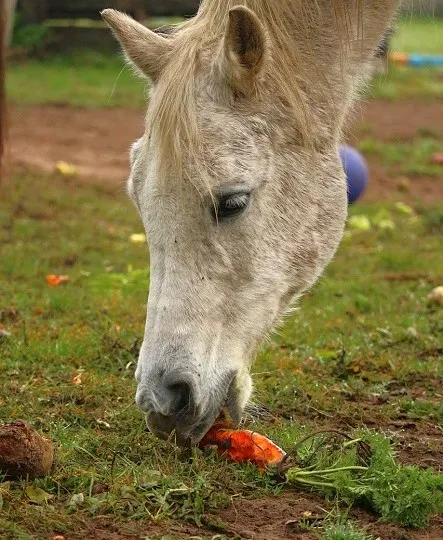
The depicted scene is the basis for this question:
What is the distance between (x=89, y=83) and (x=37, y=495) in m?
11.9

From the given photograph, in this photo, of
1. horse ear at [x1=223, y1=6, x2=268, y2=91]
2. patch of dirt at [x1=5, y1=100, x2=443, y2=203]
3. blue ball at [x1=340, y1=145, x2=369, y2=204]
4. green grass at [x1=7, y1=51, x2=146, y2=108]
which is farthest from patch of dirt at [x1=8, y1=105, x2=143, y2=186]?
horse ear at [x1=223, y1=6, x2=268, y2=91]

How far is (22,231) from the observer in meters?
7.68

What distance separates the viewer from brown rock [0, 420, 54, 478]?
10.8ft

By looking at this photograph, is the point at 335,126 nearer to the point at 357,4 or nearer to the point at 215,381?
the point at 357,4

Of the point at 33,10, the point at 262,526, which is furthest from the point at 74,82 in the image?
the point at 262,526

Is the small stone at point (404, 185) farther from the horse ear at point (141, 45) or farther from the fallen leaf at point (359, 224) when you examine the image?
the horse ear at point (141, 45)

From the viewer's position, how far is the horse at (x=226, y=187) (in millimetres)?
3324

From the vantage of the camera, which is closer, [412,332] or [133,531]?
[133,531]

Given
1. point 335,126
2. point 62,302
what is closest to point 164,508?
point 335,126

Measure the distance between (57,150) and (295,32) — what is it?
6.93m

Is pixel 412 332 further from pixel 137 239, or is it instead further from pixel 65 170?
pixel 65 170

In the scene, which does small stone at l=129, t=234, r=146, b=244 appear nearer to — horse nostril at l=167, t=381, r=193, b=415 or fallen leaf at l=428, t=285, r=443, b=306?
fallen leaf at l=428, t=285, r=443, b=306

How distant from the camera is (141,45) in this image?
148 inches

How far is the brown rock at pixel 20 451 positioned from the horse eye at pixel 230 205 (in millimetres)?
962
